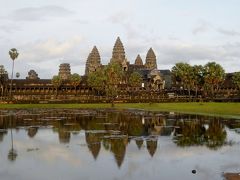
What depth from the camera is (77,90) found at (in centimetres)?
16600

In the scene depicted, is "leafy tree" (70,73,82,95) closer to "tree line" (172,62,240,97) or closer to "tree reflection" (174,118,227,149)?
"tree line" (172,62,240,97)

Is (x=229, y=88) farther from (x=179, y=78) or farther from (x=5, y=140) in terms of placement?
(x=5, y=140)

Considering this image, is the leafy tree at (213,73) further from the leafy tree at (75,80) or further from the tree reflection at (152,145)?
the tree reflection at (152,145)

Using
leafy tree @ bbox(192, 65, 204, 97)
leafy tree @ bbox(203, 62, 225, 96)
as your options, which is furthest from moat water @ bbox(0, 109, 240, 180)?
leafy tree @ bbox(192, 65, 204, 97)

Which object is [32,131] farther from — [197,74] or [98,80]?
[98,80]

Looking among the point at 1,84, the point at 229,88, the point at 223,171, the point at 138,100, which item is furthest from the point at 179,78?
the point at 223,171

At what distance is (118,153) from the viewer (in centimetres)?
2880

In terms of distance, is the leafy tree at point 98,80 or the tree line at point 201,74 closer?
the tree line at point 201,74

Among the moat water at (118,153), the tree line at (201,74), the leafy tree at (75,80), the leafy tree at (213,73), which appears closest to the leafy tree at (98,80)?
the leafy tree at (75,80)

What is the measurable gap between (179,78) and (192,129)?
305ft

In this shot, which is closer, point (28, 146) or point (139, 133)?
point (28, 146)

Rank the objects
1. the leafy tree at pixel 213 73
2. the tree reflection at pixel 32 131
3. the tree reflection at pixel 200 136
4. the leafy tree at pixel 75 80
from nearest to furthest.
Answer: the tree reflection at pixel 200 136, the tree reflection at pixel 32 131, the leafy tree at pixel 213 73, the leafy tree at pixel 75 80

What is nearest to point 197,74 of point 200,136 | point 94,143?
point 200,136

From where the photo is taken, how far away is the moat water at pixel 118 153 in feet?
73.4
